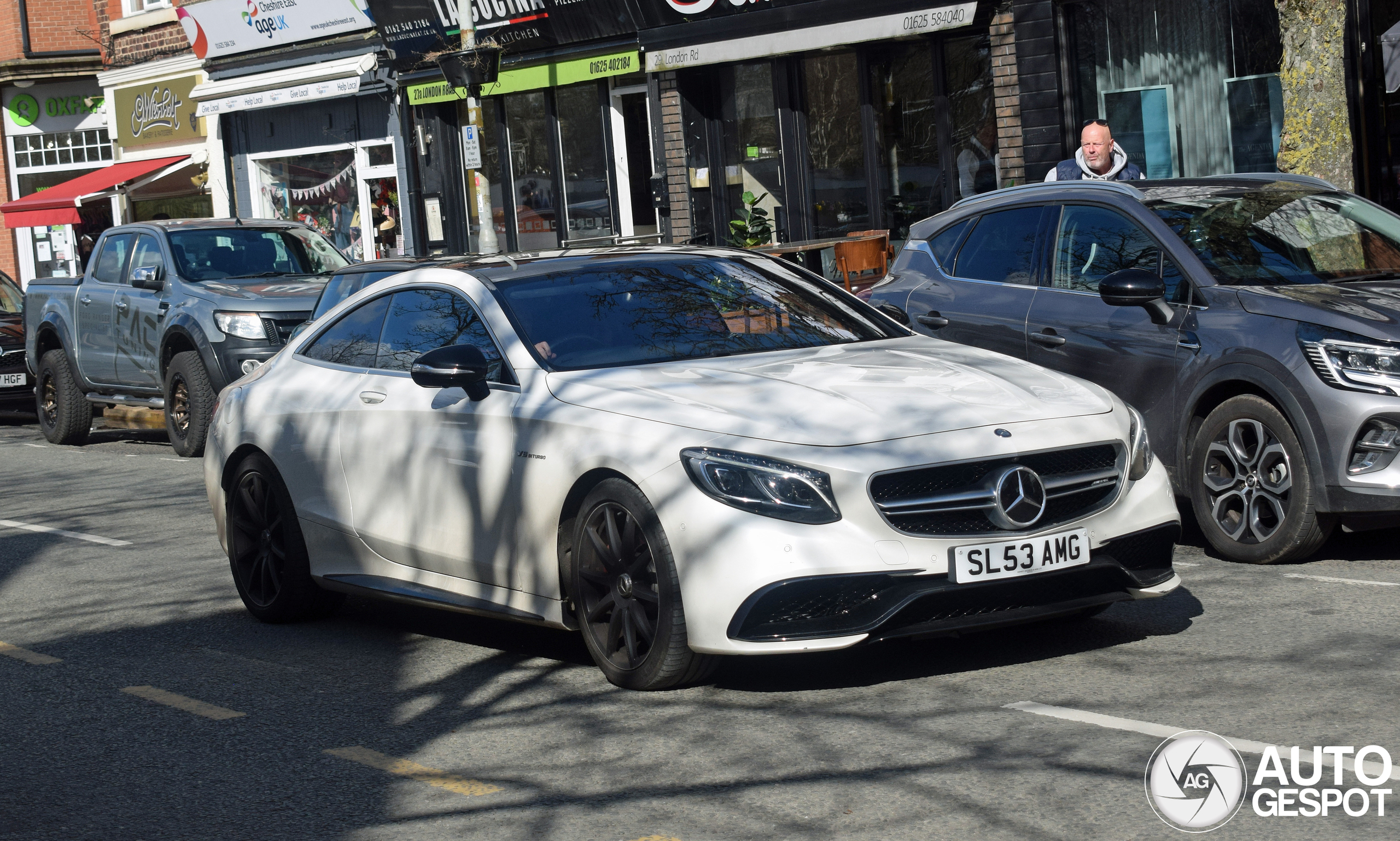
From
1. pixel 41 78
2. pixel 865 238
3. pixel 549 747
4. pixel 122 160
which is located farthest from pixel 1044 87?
pixel 41 78

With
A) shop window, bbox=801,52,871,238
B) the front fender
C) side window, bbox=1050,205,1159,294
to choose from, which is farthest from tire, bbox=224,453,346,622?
shop window, bbox=801,52,871,238

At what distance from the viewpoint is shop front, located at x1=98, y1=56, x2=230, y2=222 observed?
3092 centimetres

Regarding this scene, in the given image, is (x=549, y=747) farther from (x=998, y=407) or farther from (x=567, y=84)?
(x=567, y=84)

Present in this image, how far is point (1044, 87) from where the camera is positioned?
16.7 metres

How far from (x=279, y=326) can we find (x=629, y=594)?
9305 millimetres

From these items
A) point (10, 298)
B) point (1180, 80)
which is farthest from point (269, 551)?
point (10, 298)

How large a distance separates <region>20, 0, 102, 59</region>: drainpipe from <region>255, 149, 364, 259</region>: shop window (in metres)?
9.78

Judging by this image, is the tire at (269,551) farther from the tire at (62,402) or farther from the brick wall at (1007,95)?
the brick wall at (1007,95)

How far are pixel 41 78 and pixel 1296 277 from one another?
34.6 meters

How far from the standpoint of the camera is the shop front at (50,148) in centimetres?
3788

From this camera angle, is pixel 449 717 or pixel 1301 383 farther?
pixel 1301 383

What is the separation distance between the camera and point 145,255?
1562 centimetres

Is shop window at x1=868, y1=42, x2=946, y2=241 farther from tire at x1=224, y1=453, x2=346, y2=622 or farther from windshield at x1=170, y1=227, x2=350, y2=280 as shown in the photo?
tire at x1=224, y1=453, x2=346, y2=622

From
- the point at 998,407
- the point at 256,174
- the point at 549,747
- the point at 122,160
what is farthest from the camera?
the point at 122,160
